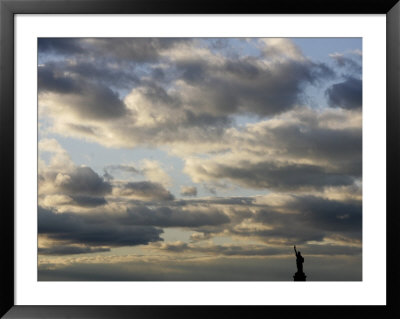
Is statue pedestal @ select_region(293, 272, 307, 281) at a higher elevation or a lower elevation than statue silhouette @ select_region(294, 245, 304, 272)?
lower

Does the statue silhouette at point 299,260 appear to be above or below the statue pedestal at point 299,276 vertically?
above

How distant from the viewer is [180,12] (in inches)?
64.7

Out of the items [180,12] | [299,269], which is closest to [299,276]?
[299,269]

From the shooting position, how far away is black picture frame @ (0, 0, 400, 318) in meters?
1.57

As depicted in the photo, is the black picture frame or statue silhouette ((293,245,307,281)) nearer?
the black picture frame

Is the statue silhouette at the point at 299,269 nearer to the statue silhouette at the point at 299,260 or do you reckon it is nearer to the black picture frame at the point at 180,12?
the statue silhouette at the point at 299,260

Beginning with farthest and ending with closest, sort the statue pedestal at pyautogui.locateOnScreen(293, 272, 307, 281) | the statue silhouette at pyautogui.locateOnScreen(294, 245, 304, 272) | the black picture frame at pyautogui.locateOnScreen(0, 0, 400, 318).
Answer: the statue silhouette at pyautogui.locateOnScreen(294, 245, 304, 272) < the statue pedestal at pyautogui.locateOnScreen(293, 272, 307, 281) < the black picture frame at pyautogui.locateOnScreen(0, 0, 400, 318)

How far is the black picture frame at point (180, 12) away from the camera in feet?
5.15

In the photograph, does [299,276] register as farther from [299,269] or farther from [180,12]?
[180,12]

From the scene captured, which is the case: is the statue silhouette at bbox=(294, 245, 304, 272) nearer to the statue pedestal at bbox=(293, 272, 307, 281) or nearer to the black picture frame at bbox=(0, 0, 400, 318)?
the statue pedestal at bbox=(293, 272, 307, 281)

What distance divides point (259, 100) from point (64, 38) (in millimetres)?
811

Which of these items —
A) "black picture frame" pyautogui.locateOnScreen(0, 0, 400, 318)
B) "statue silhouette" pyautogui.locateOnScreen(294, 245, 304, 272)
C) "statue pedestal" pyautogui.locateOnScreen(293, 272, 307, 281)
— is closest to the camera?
"black picture frame" pyautogui.locateOnScreen(0, 0, 400, 318)

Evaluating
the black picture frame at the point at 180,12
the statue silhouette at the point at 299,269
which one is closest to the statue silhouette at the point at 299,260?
the statue silhouette at the point at 299,269

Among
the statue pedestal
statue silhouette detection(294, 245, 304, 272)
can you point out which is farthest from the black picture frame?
statue silhouette detection(294, 245, 304, 272)
